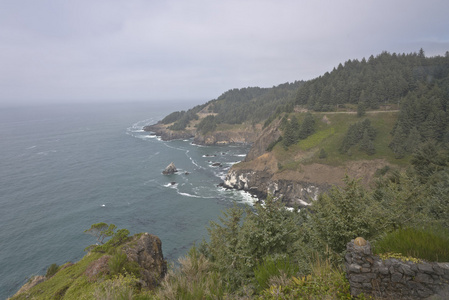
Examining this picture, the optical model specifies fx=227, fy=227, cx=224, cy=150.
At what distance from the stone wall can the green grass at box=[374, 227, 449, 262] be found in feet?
1.32

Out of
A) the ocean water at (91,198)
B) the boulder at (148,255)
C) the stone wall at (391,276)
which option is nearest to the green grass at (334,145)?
the ocean water at (91,198)

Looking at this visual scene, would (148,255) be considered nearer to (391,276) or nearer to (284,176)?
(391,276)

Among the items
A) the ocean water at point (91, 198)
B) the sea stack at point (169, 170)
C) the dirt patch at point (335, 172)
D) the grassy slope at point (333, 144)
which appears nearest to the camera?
the ocean water at point (91, 198)

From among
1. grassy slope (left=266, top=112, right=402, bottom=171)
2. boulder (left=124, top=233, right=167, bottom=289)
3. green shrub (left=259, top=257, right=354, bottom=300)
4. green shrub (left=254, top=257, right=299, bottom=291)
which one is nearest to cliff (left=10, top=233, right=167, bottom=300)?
boulder (left=124, top=233, right=167, bottom=289)

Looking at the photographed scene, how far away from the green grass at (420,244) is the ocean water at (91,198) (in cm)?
1448

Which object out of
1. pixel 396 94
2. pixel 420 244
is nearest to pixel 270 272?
pixel 420 244

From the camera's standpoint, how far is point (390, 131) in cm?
6053

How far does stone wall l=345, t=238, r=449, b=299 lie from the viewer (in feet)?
18.5

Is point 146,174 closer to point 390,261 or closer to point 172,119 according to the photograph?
point 390,261

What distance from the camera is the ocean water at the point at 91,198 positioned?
3953 cm

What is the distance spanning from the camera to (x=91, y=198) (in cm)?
5797

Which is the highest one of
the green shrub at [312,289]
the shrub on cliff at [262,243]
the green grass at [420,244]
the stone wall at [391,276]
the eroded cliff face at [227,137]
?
the green grass at [420,244]

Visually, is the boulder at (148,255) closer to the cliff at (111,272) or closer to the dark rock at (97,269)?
the cliff at (111,272)

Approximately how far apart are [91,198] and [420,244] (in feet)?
216
